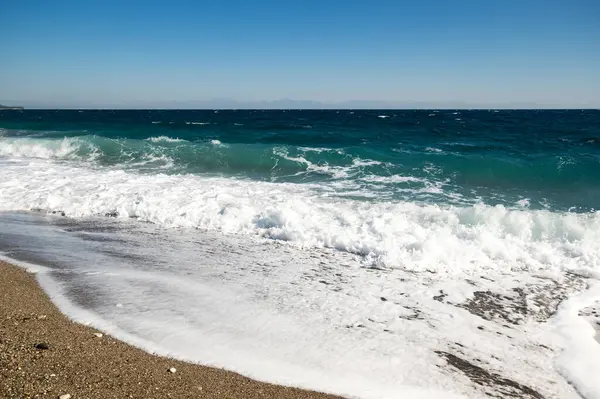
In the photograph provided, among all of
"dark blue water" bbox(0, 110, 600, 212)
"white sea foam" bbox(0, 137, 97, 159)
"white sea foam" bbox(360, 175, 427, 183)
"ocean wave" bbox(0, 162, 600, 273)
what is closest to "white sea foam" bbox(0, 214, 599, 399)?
"ocean wave" bbox(0, 162, 600, 273)

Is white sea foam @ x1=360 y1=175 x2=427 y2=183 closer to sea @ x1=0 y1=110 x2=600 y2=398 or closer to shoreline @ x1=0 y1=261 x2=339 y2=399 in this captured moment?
sea @ x1=0 y1=110 x2=600 y2=398

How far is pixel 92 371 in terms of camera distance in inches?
152

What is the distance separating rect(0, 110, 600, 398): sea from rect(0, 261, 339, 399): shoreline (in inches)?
9.8

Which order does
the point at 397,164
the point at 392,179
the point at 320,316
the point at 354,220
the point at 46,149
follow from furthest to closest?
the point at 46,149, the point at 397,164, the point at 392,179, the point at 354,220, the point at 320,316

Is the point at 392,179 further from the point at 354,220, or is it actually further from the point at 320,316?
the point at 320,316

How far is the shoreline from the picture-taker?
3.57 meters

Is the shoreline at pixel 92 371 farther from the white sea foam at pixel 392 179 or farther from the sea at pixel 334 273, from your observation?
the white sea foam at pixel 392 179

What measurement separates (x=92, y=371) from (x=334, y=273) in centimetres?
408

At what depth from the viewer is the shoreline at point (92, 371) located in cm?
357

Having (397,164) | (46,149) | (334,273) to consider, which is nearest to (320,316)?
(334,273)

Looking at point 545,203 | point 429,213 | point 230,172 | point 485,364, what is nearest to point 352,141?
point 230,172

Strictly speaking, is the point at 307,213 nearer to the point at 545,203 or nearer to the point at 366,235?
the point at 366,235

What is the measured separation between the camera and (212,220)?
32.8 feet

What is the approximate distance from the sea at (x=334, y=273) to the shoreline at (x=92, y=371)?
0.25 m
